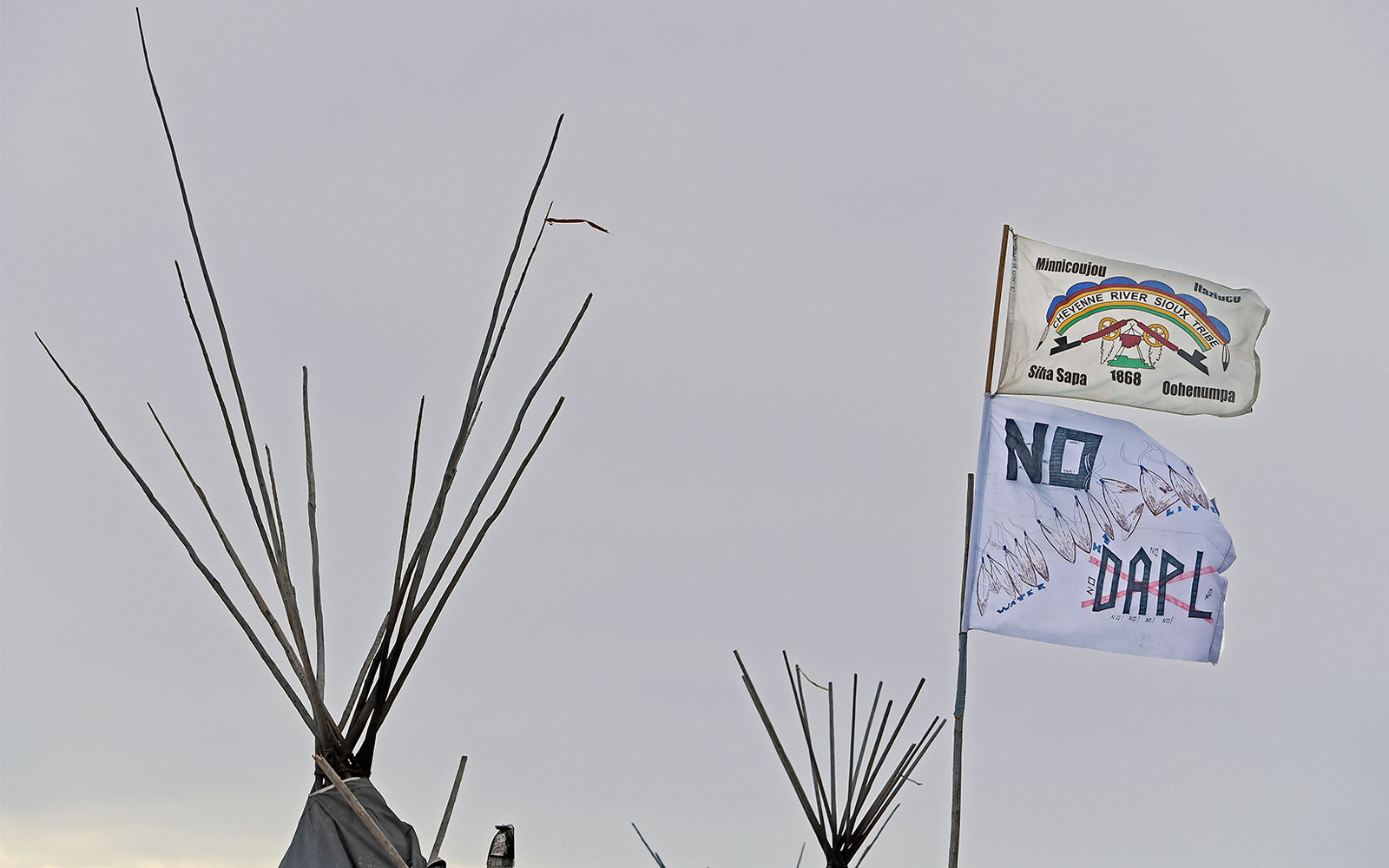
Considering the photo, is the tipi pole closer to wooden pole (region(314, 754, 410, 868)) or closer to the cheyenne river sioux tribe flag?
the cheyenne river sioux tribe flag

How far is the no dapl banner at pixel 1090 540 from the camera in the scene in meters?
9.73

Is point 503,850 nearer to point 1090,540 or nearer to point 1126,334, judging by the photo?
point 1090,540

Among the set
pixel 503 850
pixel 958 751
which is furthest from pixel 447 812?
pixel 958 751

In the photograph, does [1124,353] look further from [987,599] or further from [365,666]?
[365,666]

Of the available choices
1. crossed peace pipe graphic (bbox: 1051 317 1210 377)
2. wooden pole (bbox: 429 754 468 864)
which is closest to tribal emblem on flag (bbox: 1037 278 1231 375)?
crossed peace pipe graphic (bbox: 1051 317 1210 377)

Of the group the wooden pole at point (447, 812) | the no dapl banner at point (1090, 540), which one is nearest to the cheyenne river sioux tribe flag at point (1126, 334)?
the no dapl banner at point (1090, 540)

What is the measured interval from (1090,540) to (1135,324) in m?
1.63

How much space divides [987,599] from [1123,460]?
55.0 inches

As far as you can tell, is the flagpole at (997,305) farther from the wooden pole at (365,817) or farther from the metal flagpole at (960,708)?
the wooden pole at (365,817)

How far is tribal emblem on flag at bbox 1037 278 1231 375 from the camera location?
34.1 ft

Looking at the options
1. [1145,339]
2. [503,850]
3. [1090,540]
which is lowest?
[503,850]

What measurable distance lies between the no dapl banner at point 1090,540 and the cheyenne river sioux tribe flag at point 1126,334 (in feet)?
1.11

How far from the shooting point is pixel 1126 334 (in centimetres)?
1049

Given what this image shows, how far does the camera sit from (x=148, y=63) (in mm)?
6238
